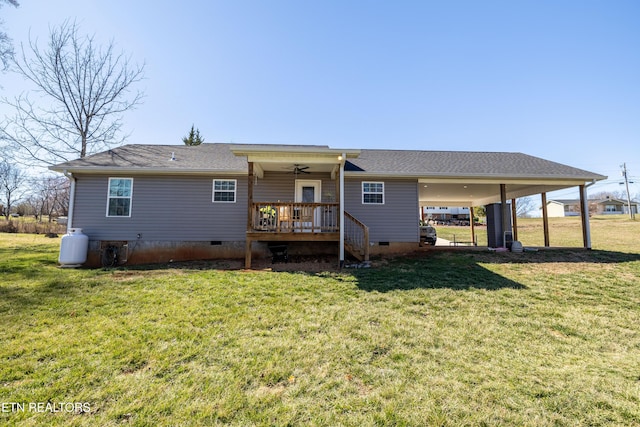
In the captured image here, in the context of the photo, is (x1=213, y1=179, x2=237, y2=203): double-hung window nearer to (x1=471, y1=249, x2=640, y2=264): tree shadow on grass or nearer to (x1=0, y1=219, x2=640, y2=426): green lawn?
(x1=0, y1=219, x2=640, y2=426): green lawn

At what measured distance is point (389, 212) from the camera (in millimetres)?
10117

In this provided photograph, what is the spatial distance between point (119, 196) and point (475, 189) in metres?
15.3

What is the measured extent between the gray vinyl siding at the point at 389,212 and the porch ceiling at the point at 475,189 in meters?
1.13

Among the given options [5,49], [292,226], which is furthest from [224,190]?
[5,49]

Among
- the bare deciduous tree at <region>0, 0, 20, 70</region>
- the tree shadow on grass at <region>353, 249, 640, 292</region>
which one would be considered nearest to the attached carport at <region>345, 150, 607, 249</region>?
the tree shadow on grass at <region>353, 249, 640, 292</region>

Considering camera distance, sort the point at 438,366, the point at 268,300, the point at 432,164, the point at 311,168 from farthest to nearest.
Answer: the point at 432,164
the point at 311,168
the point at 268,300
the point at 438,366

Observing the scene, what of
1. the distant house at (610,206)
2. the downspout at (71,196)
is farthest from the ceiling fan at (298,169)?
the distant house at (610,206)

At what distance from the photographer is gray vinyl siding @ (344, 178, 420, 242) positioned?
10.0 meters

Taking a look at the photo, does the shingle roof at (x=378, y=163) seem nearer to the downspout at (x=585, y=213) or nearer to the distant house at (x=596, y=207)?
the downspout at (x=585, y=213)

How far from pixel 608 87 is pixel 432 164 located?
8529 mm

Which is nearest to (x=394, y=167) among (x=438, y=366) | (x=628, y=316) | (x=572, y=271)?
(x=572, y=271)

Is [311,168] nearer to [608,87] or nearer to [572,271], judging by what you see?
[572,271]

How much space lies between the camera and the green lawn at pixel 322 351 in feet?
7.71

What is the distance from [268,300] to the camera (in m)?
5.16
